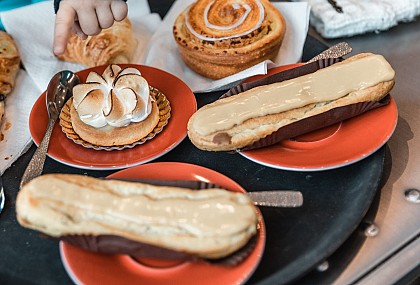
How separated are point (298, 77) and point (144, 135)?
1.05 ft

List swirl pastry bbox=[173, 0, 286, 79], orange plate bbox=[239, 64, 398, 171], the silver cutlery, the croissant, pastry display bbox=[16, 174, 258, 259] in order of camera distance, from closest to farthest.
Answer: pastry display bbox=[16, 174, 258, 259], the silver cutlery, orange plate bbox=[239, 64, 398, 171], swirl pastry bbox=[173, 0, 286, 79], the croissant

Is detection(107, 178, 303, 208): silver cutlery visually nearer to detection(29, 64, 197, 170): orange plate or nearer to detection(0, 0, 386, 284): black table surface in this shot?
detection(0, 0, 386, 284): black table surface

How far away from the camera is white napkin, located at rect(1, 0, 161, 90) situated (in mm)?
1319

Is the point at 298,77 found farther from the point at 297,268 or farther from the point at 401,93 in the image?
the point at 297,268

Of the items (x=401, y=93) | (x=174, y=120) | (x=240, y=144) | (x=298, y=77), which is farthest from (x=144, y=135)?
(x=401, y=93)

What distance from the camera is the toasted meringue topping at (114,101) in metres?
1.03

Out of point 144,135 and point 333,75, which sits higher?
point 333,75

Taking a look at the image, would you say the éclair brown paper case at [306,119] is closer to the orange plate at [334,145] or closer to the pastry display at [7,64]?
the orange plate at [334,145]

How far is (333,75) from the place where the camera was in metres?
1.02

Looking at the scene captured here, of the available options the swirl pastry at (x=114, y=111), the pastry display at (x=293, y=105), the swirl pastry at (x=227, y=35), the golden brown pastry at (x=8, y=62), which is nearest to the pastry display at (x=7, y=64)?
the golden brown pastry at (x=8, y=62)

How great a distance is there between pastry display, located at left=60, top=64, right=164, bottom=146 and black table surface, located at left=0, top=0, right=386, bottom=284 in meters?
0.07

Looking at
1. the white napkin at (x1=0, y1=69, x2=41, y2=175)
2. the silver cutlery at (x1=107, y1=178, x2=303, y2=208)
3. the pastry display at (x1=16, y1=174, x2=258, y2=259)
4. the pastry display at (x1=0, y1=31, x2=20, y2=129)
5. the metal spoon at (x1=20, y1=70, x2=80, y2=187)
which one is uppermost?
the pastry display at (x1=16, y1=174, x2=258, y2=259)

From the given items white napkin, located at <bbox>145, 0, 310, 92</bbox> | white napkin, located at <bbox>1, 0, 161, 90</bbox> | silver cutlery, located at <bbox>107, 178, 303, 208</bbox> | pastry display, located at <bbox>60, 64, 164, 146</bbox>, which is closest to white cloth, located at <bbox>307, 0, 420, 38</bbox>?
white napkin, located at <bbox>145, 0, 310, 92</bbox>

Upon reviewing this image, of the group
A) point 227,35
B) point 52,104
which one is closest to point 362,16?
point 227,35
